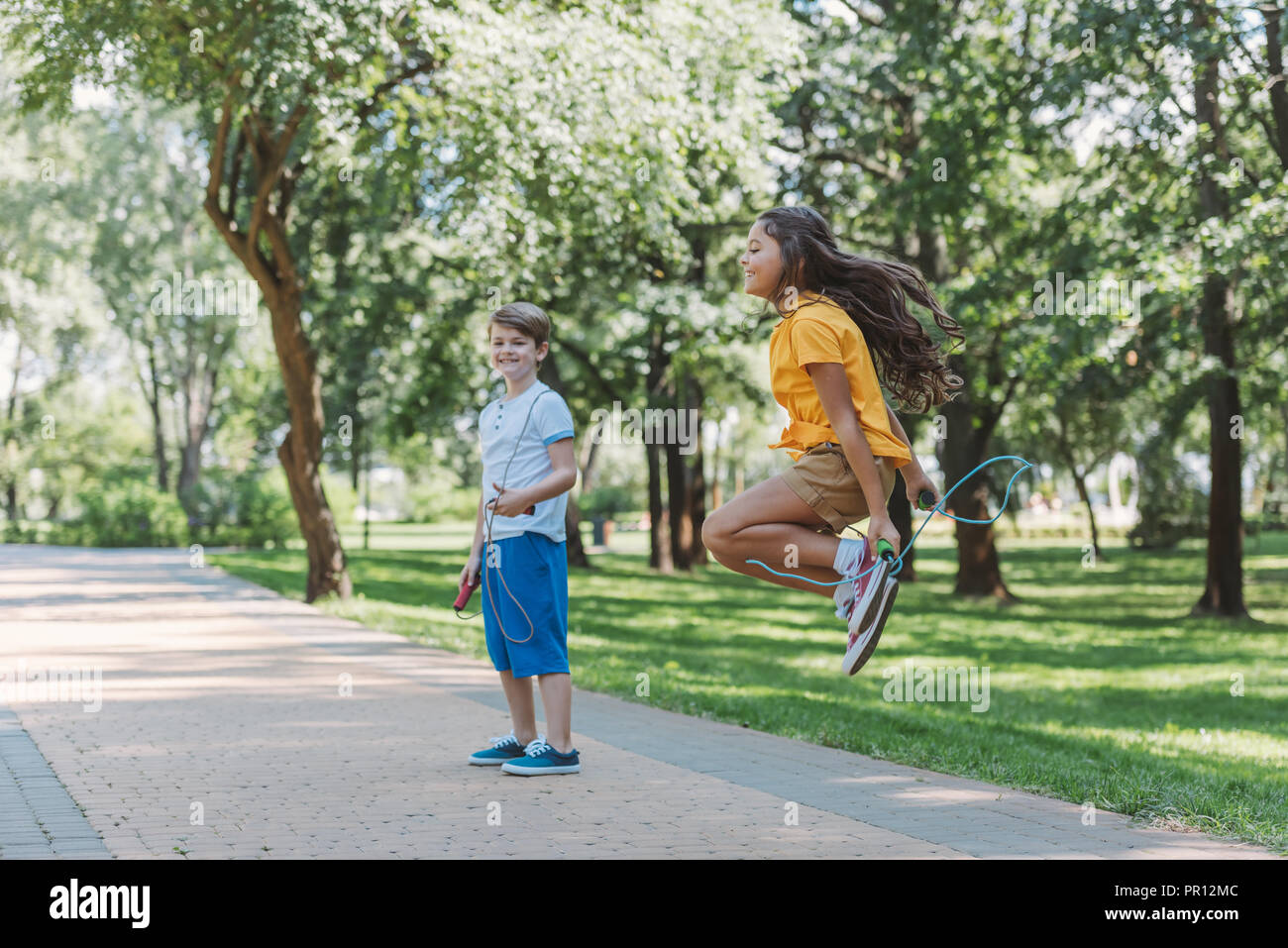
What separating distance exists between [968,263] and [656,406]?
7336 millimetres

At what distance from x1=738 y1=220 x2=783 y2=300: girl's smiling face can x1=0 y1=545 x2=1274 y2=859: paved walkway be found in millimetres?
2192

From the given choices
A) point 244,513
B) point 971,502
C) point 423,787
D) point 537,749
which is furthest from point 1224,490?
point 244,513

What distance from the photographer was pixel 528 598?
21.3ft

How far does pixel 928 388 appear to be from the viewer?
5.23 meters

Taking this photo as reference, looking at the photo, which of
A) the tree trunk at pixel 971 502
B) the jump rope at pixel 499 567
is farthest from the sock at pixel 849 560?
the tree trunk at pixel 971 502

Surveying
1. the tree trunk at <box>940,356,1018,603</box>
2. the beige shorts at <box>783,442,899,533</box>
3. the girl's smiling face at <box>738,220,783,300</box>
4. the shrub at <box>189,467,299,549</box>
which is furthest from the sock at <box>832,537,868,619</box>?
the shrub at <box>189,467,299,549</box>

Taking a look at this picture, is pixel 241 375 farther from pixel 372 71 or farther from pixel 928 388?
pixel 928 388

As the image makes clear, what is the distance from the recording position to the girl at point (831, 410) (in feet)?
15.6

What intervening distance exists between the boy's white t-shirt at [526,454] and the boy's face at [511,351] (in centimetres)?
14

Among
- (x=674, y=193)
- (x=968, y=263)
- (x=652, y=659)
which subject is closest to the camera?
(x=652, y=659)

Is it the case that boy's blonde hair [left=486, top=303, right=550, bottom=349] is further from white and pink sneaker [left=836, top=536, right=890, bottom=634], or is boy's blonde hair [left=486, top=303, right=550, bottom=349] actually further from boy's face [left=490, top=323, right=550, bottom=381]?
white and pink sneaker [left=836, top=536, right=890, bottom=634]

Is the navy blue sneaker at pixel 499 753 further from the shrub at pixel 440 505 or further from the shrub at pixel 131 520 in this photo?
the shrub at pixel 440 505

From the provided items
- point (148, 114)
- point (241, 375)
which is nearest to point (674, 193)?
point (148, 114)

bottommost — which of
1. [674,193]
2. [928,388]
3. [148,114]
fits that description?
[928,388]
